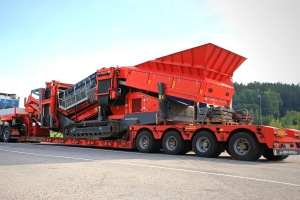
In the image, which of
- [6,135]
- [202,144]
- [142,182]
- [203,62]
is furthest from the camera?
[6,135]

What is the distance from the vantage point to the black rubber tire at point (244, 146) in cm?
1087

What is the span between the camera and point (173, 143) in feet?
43.5

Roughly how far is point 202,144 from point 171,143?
145cm

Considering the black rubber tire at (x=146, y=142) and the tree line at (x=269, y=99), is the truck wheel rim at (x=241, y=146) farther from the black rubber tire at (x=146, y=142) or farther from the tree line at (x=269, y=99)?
the tree line at (x=269, y=99)

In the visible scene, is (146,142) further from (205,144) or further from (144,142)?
(205,144)

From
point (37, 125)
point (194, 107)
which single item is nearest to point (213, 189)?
point (194, 107)

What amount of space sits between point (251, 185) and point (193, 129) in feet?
19.6

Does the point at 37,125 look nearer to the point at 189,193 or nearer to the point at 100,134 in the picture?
the point at 100,134

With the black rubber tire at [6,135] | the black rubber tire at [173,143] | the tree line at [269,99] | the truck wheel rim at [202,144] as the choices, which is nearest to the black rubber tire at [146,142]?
A: the black rubber tire at [173,143]

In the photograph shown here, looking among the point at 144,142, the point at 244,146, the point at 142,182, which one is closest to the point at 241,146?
the point at 244,146

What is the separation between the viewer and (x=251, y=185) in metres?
6.48

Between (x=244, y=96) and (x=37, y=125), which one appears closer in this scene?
(x=37, y=125)

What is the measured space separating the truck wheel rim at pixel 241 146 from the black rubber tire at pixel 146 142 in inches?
145

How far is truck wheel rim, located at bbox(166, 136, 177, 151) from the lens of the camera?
43.3 feet
